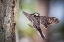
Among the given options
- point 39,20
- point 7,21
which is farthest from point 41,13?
point 7,21

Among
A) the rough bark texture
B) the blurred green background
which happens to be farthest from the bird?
the rough bark texture

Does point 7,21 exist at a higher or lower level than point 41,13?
lower

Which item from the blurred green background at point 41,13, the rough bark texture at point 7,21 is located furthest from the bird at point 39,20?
the rough bark texture at point 7,21

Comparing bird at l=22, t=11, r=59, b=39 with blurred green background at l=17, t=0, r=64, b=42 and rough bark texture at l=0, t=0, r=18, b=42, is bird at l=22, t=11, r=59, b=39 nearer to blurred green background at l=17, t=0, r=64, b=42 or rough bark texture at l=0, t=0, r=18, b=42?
blurred green background at l=17, t=0, r=64, b=42

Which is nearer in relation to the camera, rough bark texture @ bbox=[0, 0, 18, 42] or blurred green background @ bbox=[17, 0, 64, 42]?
blurred green background @ bbox=[17, 0, 64, 42]

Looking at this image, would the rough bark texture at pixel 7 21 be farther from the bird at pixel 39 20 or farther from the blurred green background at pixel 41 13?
the bird at pixel 39 20

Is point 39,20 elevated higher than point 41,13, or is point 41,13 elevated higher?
point 41,13

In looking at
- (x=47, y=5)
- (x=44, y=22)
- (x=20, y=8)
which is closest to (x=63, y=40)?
(x=44, y=22)

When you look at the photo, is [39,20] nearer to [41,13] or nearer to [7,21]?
[41,13]
